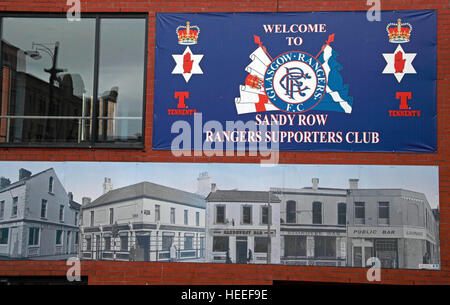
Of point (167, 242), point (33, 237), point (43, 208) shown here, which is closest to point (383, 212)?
point (167, 242)

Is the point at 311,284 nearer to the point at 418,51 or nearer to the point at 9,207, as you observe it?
the point at 418,51

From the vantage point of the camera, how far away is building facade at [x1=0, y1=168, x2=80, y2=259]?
888cm

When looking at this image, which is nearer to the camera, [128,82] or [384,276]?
[384,276]

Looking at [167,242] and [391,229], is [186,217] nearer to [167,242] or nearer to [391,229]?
[167,242]

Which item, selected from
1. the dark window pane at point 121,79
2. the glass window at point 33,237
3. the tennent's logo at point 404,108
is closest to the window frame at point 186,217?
the dark window pane at point 121,79

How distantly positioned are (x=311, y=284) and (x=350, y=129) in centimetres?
259

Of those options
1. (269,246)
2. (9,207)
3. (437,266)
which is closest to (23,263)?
(9,207)

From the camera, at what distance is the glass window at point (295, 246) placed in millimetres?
8555

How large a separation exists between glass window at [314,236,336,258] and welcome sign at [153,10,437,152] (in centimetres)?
146

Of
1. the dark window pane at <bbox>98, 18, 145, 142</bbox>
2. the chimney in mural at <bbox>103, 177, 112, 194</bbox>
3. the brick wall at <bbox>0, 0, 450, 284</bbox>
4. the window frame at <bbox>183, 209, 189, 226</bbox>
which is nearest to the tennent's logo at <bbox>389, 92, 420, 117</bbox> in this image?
the brick wall at <bbox>0, 0, 450, 284</bbox>

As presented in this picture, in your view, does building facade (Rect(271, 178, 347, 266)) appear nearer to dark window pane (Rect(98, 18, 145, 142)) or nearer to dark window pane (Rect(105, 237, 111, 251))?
dark window pane (Rect(98, 18, 145, 142))

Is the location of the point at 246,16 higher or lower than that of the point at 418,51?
higher
